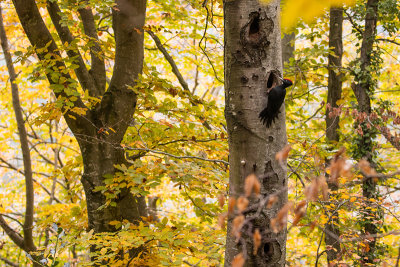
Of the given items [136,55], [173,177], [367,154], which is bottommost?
[173,177]

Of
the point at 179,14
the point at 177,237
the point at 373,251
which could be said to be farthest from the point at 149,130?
the point at 373,251

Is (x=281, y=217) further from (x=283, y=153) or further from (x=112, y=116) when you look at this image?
(x=112, y=116)

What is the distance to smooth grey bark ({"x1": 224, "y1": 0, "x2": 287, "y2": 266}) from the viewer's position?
1479 mm

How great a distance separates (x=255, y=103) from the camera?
5.00ft

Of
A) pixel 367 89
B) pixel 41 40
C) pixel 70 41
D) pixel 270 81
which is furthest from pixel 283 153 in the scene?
pixel 367 89

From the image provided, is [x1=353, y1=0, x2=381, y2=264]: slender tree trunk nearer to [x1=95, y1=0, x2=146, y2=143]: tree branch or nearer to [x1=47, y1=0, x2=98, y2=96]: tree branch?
[x1=95, y1=0, x2=146, y2=143]: tree branch

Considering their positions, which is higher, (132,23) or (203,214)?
(132,23)

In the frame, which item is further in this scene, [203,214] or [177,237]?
[203,214]

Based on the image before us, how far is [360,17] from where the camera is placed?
574 cm

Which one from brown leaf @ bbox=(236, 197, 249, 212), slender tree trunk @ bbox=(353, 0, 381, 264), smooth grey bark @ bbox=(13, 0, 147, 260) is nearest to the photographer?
brown leaf @ bbox=(236, 197, 249, 212)

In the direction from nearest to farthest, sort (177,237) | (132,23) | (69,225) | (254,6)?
(254,6), (177,237), (132,23), (69,225)

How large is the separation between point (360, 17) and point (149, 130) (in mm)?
4476

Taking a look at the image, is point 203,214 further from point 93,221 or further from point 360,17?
point 360,17

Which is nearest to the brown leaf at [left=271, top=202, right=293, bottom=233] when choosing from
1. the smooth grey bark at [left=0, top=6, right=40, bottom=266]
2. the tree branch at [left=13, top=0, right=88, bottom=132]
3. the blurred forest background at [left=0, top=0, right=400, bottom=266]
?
the blurred forest background at [left=0, top=0, right=400, bottom=266]
